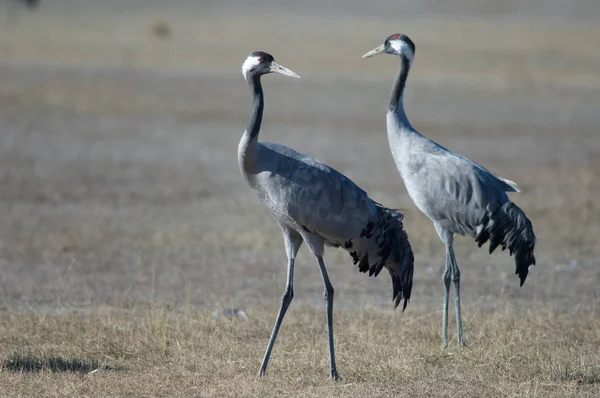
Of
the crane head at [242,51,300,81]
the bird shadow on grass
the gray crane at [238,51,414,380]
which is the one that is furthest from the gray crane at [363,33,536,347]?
the bird shadow on grass

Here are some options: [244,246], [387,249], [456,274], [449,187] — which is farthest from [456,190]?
[244,246]

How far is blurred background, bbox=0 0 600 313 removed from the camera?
32.6ft

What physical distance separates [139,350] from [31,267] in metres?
3.31

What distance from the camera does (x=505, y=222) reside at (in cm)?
765

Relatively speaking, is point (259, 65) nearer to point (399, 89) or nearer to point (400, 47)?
point (399, 89)

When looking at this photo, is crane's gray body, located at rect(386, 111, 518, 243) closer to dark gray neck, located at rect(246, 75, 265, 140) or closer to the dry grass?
the dry grass

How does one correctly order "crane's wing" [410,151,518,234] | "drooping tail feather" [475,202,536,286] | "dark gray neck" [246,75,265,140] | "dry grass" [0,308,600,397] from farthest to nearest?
"crane's wing" [410,151,518,234] → "drooping tail feather" [475,202,536,286] → "dark gray neck" [246,75,265,140] → "dry grass" [0,308,600,397]

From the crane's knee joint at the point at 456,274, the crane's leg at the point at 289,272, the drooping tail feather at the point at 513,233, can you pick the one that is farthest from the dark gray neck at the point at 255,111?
the crane's knee joint at the point at 456,274

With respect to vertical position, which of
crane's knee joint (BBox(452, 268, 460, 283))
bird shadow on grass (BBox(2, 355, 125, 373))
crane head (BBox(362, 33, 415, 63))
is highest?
crane head (BBox(362, 33, 415, 63))

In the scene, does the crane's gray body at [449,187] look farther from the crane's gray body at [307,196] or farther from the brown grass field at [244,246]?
the crane's gray body at [307,196]

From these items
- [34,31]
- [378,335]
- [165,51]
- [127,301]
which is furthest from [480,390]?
[34,31]

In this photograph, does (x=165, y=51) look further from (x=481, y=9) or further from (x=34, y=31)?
(x=481, y=9)

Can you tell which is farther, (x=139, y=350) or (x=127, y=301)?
(x=127, y=301)

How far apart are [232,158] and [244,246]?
621cm
